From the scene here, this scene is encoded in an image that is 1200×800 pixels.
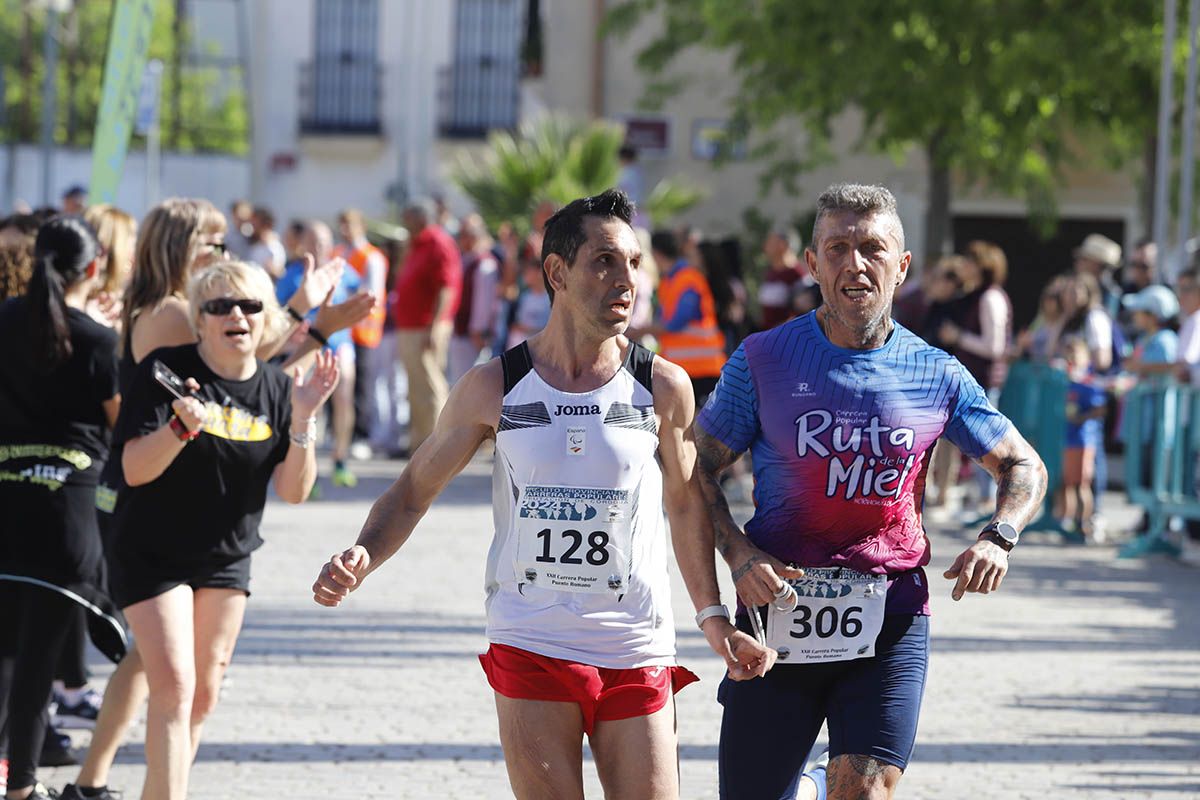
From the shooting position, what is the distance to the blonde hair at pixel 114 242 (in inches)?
285

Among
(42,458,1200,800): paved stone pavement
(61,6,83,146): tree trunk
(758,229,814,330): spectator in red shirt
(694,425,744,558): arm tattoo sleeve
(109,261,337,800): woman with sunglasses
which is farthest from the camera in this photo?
(61,6,83,146): tree trunk

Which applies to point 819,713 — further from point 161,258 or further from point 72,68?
point 72,68

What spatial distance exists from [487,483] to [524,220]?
9556 mm

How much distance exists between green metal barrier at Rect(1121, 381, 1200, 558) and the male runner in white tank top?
9.27 m

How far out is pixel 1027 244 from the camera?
31.9m

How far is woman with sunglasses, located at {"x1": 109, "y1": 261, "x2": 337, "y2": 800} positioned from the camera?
18.6 ft

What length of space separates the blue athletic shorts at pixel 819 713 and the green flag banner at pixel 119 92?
7.15 meters

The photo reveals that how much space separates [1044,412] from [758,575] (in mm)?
10163

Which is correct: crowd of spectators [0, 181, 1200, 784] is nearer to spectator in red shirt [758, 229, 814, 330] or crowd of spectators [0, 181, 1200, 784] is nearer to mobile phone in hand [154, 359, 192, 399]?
spectator in red shirt [758, 229, 814, 330]

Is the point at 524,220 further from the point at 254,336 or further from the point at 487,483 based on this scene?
the point at 254,336

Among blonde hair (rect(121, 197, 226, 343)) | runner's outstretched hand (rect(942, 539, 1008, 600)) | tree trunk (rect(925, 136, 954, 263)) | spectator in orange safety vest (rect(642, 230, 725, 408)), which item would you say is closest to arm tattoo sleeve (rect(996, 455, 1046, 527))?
runner's outstretched hand (rect(942, 539, 1008, 600))

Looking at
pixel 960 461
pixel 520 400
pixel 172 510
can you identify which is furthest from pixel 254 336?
pixel 960 461

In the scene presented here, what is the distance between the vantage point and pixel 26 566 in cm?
657

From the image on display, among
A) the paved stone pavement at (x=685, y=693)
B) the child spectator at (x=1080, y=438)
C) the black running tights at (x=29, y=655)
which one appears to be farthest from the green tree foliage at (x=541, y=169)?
the black running tights at (x=29, y=655)
